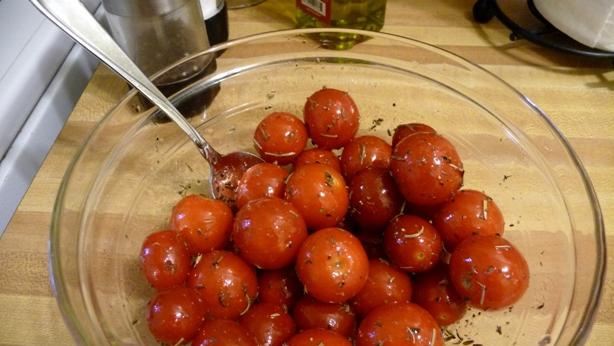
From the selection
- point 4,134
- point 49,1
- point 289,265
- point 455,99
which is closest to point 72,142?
point 4,134

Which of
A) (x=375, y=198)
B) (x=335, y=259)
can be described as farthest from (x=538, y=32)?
(x=335, y=259)

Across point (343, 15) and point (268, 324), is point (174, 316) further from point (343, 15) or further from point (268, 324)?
point (343, 15)

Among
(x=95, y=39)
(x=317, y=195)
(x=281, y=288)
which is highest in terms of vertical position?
(x=95, y=39)

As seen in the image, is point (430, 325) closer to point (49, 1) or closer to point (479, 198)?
point (479, 198)

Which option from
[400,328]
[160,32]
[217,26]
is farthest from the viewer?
[217,26]

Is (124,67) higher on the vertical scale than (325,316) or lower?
higher

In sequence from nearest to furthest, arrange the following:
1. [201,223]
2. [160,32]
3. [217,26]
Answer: [201,223] < [160,32] < [217,26]
